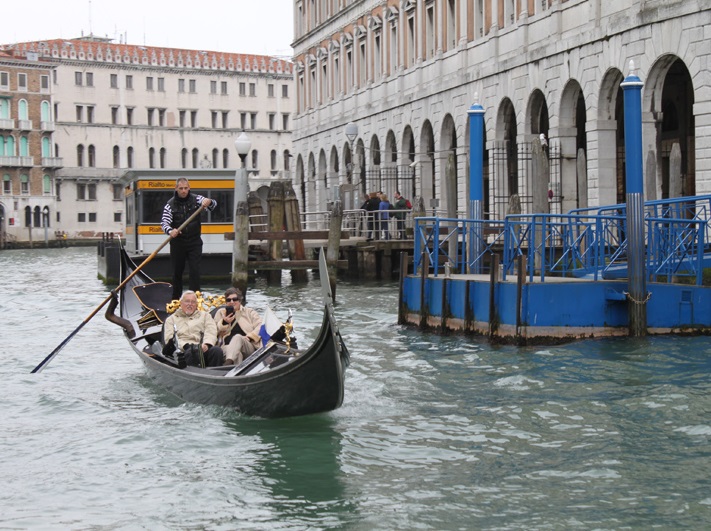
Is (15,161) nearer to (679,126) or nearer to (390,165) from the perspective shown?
(390,165)

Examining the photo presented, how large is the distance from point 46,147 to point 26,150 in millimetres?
1120

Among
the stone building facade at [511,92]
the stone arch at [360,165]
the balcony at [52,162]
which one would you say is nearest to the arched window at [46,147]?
the balcony at [52,162]

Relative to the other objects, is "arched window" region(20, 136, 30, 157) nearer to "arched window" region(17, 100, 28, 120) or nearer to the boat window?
"arched window" region(17, 100, 28, 120)

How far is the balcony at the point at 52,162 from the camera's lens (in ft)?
211

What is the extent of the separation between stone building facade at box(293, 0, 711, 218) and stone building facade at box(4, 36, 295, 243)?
28646 millimetres

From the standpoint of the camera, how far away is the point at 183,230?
1291 cm

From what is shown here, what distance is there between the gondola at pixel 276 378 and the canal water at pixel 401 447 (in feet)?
0.45

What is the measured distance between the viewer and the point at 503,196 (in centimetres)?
2502

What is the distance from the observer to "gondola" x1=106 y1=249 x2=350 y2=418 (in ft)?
27.9

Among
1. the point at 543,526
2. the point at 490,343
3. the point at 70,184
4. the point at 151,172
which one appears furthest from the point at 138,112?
the point at 543,526

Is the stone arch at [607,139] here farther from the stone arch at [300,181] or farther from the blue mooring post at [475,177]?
the stone arch at [300,181]

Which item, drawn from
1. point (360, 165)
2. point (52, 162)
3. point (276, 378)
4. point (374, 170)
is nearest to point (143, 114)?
point (52, 162)

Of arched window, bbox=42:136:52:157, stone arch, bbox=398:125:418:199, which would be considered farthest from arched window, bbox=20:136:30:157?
stone arch, bbox=398:125:418:199

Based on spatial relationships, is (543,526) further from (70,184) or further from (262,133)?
(262,133)
